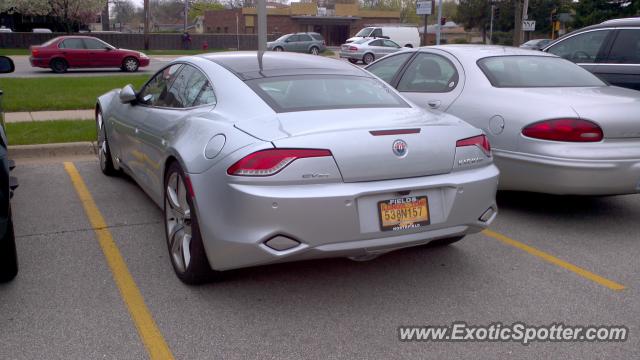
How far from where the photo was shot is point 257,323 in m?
3.55

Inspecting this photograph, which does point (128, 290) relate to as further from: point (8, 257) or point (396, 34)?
point (396, 34)

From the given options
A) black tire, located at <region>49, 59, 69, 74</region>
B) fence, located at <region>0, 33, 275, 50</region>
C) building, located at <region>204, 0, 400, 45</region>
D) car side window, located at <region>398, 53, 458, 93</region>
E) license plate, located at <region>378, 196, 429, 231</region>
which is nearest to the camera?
license plate, located at <region>378, 196, 429, 231</region>

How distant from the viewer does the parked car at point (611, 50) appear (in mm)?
7609

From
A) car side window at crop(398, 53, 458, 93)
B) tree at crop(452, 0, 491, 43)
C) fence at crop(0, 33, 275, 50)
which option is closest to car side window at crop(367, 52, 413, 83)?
car side window at crop(398, 53, 458, 93)

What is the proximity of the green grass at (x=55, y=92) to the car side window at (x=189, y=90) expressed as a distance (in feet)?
24.8

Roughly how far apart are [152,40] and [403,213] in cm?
4473

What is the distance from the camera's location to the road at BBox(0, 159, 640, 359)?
130 inches

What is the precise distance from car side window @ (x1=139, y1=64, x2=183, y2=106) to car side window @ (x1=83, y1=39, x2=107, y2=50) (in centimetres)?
1998

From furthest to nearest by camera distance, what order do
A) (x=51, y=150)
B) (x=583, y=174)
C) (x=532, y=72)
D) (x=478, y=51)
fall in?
1. (x=51, y=150)
2. (x=478, y=51)
3. (x=532, y=72)
4. (x=583, y=174)

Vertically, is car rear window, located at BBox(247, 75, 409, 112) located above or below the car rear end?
above

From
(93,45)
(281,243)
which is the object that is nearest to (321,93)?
(281,243)

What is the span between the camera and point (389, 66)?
23.8 feet

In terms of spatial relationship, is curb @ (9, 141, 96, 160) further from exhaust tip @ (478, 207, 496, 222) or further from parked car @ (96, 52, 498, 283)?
exhaust tip @ (478, 207, 496, 222)

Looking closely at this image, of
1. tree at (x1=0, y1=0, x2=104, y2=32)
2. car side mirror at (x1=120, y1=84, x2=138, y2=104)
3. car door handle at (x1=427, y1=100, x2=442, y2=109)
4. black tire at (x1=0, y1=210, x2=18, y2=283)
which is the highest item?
tree at (x1=0, y1=0, x2=104, y2=32)
